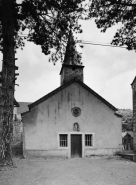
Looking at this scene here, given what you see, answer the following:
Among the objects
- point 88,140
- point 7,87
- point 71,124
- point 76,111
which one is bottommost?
point 88,140

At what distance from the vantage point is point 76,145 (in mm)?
16078

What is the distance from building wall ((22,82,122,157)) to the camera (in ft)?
50.0

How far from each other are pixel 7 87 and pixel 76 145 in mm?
8693

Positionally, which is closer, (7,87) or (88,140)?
(7,87)

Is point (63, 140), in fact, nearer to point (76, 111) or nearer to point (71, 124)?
point (71, 124)

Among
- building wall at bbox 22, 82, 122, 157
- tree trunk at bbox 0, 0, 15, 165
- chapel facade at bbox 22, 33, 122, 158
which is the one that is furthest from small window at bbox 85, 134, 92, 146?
tree trunk at bbox 0, 0, 15, 165

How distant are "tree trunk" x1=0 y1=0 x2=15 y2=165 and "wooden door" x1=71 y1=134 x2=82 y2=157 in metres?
7.34

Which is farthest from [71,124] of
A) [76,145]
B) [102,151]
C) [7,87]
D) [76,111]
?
[7,87]

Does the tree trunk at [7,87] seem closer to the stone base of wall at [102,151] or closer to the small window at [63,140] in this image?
the small window at [63,140]

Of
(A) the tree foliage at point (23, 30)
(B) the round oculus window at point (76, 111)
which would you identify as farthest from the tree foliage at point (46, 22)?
(B) the round oculus window at point (76, 111)

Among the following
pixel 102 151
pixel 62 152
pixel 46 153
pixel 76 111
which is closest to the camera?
pixel 46 153

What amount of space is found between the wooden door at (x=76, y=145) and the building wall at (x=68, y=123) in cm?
34

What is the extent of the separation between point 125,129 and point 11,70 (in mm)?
28263

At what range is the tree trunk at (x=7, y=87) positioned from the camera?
31.3ft
